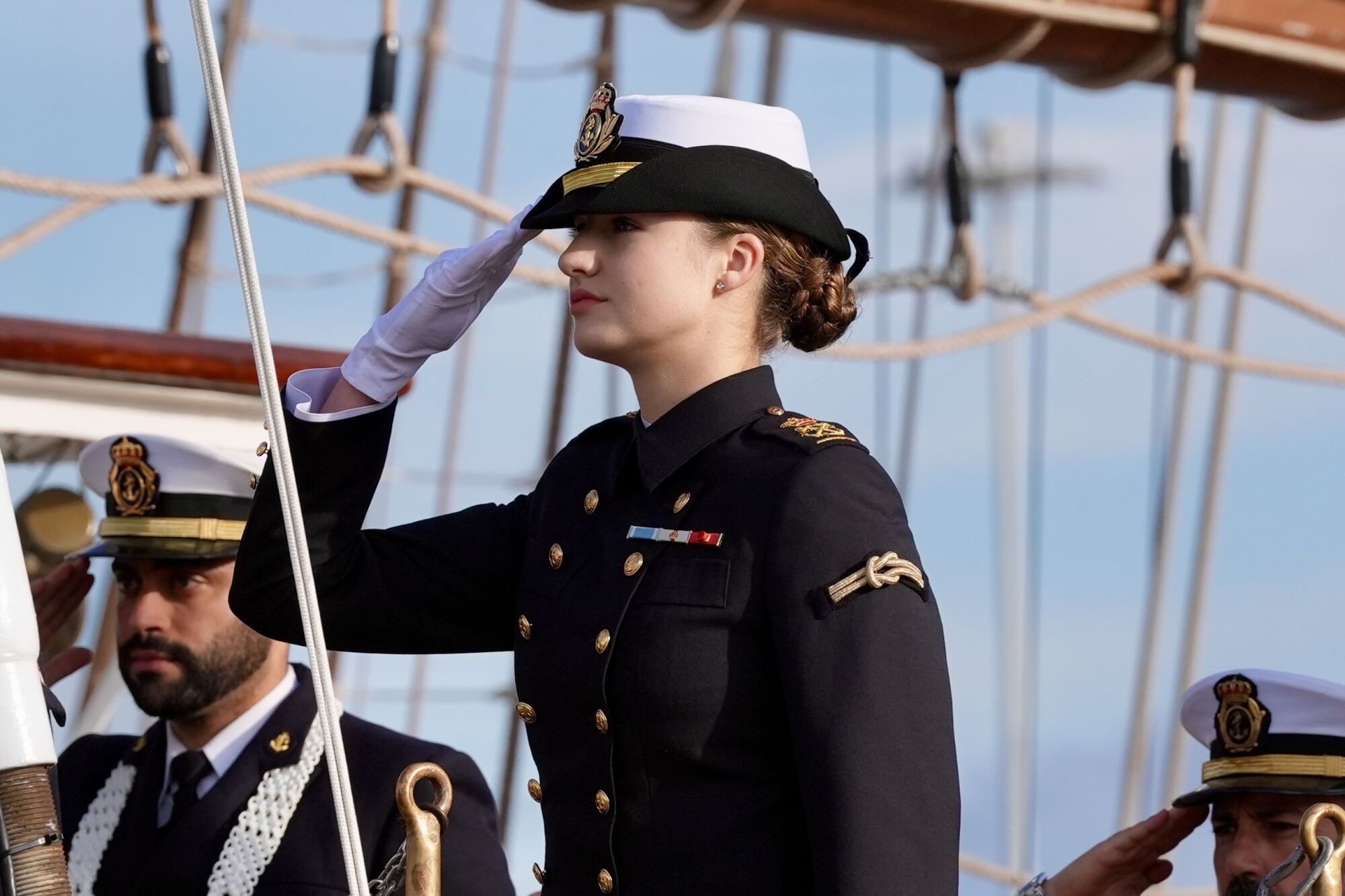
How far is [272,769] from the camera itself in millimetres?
3205

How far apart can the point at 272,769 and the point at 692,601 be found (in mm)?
1409

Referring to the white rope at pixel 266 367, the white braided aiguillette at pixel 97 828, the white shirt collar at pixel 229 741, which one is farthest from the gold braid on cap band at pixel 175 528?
the white rope at pixel 266 367

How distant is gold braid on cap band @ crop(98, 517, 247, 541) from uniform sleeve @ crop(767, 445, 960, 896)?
62.1 inches

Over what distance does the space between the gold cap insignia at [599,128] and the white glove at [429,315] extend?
9cm

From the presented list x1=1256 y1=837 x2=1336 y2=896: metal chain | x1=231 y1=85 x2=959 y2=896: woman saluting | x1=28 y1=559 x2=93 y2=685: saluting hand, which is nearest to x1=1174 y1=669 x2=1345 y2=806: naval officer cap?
x1=1256 y1=837 x2=1336 y2=896: metal chain

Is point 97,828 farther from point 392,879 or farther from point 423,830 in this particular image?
point 423,830

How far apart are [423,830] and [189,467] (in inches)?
60.8

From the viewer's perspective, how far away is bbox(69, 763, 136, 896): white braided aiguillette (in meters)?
3.21

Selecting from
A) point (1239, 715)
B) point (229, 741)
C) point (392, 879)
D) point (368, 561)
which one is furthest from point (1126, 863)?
point (229, 741)

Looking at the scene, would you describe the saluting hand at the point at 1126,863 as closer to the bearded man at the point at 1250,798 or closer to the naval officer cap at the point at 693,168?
the bearded man at the point at 1250,798

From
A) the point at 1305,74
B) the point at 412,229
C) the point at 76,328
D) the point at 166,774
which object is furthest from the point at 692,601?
the point at 412,229

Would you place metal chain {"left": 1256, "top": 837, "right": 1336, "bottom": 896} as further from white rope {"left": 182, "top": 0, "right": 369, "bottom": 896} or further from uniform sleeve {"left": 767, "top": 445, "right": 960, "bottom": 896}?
white rope {"left": 182, "top": 0, "right": 369, "bottom": 896}

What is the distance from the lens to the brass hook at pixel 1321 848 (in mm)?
2311

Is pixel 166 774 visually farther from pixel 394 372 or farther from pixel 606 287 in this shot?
pixel 606 287
